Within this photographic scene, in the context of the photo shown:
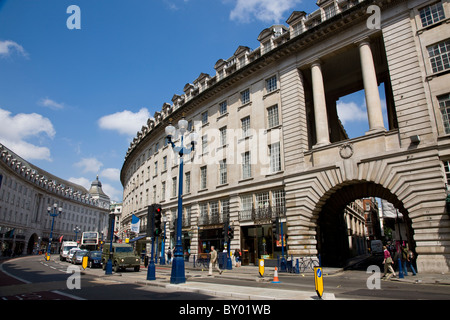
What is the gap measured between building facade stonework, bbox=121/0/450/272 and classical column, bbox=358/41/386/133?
78mm

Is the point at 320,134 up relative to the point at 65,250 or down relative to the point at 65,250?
up

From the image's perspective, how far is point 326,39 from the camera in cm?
2508

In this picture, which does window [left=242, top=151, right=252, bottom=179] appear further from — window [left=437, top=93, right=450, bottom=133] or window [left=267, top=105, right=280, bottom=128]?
window [left=437, top=93, right=450, bottom=133]

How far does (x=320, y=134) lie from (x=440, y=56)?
900 centimetres

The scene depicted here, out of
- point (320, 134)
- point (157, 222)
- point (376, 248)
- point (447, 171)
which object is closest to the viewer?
point (157, 222)

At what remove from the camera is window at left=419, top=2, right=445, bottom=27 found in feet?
64.7

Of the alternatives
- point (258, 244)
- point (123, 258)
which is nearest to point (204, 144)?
point (258, 244)

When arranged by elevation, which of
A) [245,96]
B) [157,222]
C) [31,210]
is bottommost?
[157,222]

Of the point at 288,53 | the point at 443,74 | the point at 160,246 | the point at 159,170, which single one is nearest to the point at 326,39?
the point at 288,53

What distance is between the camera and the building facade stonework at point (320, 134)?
61.3 feet

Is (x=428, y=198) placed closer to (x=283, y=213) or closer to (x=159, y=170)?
(x=283, y=213)

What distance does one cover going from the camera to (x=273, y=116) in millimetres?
28047

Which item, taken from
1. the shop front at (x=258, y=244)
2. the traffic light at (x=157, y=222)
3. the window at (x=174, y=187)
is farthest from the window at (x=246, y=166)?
the traffic light at (x=157, y=222)

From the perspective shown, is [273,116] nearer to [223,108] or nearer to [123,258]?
[223,108]
